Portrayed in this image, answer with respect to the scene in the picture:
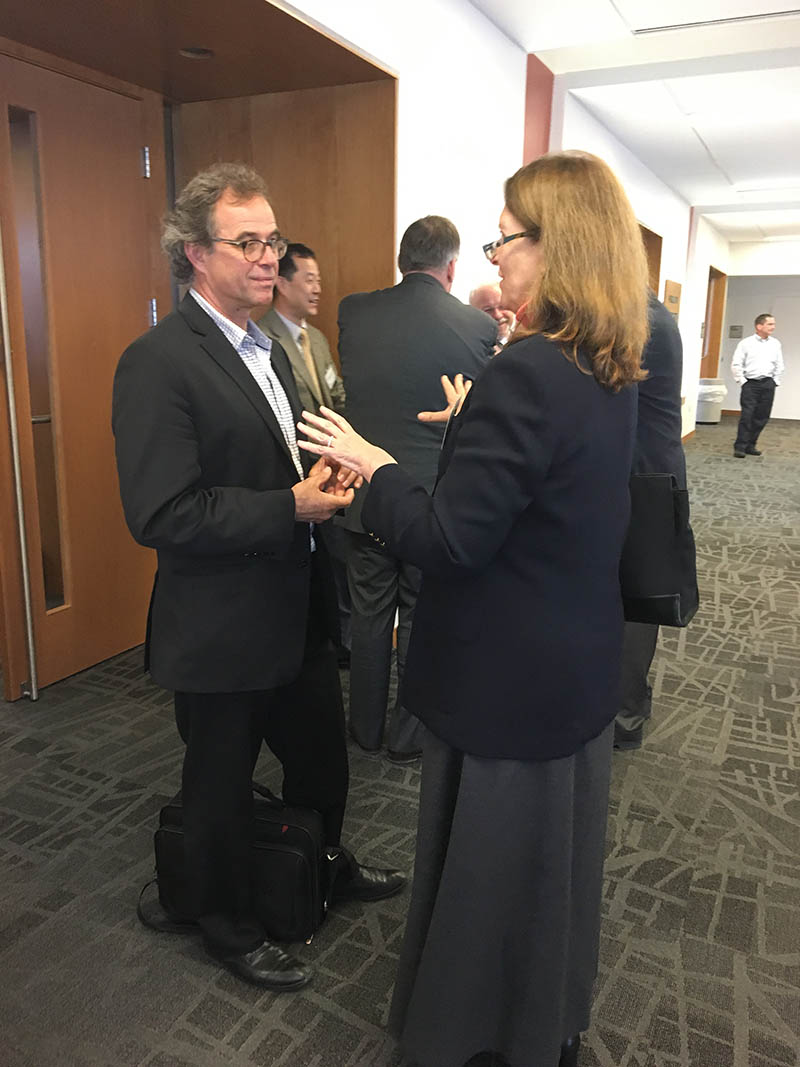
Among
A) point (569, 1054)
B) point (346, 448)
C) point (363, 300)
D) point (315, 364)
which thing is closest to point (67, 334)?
point (315, 364)

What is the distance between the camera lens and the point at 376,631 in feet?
9.49

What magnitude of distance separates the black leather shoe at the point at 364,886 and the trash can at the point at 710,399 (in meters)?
12.6

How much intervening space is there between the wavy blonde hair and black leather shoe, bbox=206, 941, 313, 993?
→ 141 cm

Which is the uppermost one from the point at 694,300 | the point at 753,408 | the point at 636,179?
the point at 636,179

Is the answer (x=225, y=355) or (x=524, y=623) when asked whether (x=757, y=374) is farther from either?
(x=524, y=623)

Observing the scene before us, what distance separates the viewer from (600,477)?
1.33 m

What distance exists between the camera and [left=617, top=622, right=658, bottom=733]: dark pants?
295cm

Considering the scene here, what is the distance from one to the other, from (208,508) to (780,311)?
1589cm

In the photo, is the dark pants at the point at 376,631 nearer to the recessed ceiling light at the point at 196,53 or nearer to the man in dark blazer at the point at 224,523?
the man in dark blazer at the point at 224,523

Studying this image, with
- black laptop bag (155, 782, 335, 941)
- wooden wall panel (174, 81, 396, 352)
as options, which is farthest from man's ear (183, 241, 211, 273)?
wooden wall panel (174, 81, 396, 352)

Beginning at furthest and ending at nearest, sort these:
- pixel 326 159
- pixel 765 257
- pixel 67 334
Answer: pixel 765 257 < pixel 326 159 < pixel 67 334

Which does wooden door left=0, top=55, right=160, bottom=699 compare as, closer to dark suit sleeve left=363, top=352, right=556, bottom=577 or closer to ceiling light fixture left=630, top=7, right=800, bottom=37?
dark suit sleeve left=363, top=352, right=556, bottom=577

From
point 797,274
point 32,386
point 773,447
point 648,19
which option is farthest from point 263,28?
point 797,274

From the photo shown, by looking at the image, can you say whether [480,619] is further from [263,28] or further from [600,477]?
[263,28]
